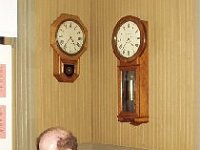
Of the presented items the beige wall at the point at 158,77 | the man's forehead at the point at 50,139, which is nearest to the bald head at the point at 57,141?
the man's forehead at the point at 50,139

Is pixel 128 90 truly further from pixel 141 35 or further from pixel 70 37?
pixel 70 37

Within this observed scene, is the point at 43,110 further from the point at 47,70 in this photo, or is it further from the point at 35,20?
the point at 35,20

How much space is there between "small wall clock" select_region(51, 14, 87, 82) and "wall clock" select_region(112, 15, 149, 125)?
1.47 ft

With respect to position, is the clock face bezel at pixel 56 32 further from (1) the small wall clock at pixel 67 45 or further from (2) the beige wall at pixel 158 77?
(2) the beige wall at pixel 158 77

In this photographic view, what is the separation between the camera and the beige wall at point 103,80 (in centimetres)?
344

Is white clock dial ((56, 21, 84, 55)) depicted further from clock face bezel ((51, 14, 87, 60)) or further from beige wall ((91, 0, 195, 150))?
beige wall ((91, 0, 195, 150))

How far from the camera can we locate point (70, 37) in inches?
157

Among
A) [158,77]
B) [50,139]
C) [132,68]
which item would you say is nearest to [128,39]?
[132,68]

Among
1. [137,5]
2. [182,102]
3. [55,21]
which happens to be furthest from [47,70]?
[182,102]

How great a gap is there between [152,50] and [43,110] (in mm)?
1145

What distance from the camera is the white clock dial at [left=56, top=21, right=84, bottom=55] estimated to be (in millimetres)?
3936

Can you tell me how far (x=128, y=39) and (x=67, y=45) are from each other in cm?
63

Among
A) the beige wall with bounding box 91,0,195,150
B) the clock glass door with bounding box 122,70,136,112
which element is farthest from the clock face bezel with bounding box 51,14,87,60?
the clock glass door with bounding box 122,70,136,112

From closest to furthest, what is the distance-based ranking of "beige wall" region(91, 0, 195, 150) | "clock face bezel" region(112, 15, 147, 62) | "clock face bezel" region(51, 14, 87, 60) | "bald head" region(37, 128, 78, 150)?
"bald head" region(37, 128, 78, 150)
"beige wall" region(91, 0, 195, 150)
"clock face bezel" region(112, 15, 147, 62)
"clock face bezel" region(51, 14, 87, 60)
